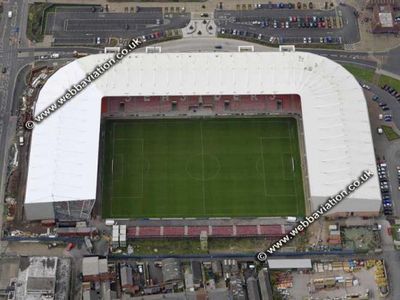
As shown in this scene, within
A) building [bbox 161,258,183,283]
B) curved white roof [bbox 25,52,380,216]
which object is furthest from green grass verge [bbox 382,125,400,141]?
building [bbox 161,258,183,283]

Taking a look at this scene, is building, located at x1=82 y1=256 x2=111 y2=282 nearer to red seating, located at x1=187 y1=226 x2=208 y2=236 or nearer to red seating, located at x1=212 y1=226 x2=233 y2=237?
red seating, located at x1=187 y1=226 x2=208 y2=236

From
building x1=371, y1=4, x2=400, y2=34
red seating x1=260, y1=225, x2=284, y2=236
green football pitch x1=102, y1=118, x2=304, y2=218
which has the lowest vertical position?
red seating x1=260, y1=225, x2=284, y2=236

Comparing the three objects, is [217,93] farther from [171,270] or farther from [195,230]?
[171,270]

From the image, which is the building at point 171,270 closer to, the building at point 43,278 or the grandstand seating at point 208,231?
the grandstand seating at point 208,231

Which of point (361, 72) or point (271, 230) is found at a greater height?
point (361, 72)

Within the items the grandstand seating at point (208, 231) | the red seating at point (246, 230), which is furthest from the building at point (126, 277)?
the red seating at point (246, 230)

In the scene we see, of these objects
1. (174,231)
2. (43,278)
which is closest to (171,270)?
(174,231)
